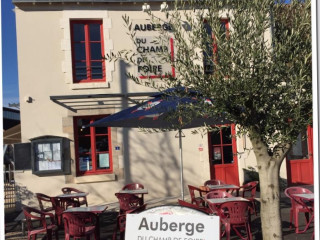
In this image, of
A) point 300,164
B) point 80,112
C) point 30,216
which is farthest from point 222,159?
point 30,216

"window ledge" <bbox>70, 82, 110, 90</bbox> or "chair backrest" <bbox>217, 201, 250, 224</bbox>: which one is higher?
"window ledge" <bbox>70, 82, 110, 90</bbox>

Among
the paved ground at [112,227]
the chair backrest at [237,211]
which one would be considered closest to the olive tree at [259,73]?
the chair backrest at [237,211]

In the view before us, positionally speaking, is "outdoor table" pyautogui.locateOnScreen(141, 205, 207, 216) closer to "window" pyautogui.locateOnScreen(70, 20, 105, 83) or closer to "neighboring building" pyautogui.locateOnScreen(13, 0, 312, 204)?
"neighboring building" pyautogui.locateOnScreen(13, 0, 312, 204)

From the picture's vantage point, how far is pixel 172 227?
2965 millimetres

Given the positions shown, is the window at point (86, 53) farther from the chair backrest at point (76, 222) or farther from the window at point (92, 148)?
the chair backrest at point (76, 222)

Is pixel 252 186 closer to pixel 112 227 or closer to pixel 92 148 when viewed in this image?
pixel 112 227

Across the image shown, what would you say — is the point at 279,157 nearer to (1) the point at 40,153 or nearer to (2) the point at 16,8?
(1) the point at 40,153

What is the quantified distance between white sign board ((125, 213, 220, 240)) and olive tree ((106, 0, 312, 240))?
0.75m

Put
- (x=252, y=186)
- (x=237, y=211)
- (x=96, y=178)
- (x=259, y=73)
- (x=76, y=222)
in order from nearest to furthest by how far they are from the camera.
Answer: (x=259, y=73) → (x=76, y=222) → (x=237, y=211) → (x=252, y=186) → (x=96, y=178)

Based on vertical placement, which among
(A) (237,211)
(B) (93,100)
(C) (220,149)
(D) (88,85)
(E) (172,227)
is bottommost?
(A) (237,211)

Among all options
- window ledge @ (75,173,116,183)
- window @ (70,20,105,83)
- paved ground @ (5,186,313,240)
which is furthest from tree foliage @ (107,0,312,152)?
window @ (70,20,105,83)

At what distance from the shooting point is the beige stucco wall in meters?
9.15

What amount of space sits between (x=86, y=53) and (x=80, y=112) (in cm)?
161

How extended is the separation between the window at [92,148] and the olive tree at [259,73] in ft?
21.6
